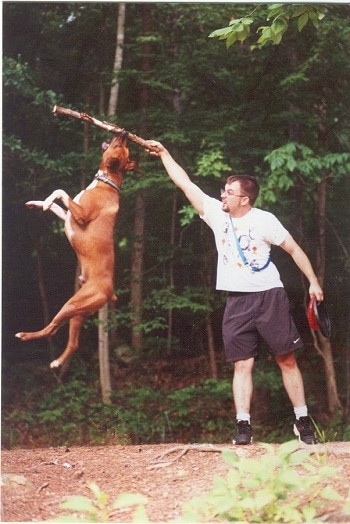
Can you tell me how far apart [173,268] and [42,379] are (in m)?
1.80

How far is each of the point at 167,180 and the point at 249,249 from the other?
1761mm

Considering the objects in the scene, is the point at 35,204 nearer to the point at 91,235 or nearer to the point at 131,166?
the point at 91,235

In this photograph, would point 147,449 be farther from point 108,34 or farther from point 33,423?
point 108,34

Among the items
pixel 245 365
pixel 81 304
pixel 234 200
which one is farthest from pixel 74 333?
pixel 234 200

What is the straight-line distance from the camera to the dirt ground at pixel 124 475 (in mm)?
4965

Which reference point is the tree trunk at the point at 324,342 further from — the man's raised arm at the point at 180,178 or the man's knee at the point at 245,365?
the man's raised arm at the point at 180,178

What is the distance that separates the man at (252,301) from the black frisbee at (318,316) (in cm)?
14

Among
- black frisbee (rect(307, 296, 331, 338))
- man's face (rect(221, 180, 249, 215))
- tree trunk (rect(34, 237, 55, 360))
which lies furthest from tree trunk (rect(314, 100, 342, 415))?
tree trunk (rect(34, 237, 55, 360))

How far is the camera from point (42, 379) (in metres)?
7.67

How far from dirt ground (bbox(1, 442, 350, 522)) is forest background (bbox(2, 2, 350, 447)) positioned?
3.49 ft

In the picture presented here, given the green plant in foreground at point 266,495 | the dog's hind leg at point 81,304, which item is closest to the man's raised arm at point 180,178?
the dog's hind leg at point 81,304

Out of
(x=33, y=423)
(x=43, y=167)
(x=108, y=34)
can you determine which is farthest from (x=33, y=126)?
(x=33, y=423)

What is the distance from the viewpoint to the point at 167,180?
772cm

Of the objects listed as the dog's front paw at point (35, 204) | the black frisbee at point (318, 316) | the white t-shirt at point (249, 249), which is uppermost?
the dog's front paw at point (35, 204)
